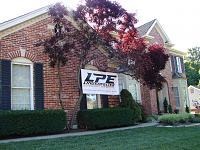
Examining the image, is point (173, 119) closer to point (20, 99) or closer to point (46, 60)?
point (46, 60)

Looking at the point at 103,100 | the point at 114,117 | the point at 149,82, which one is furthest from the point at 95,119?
the point at 149,82

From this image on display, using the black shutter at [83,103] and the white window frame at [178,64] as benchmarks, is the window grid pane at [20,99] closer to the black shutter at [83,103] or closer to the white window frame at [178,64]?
the black shutter at [83,103]

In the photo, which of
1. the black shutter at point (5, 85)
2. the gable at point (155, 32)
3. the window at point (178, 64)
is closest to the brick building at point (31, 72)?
the black shutter at point (5, 85)

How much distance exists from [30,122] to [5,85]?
200cm

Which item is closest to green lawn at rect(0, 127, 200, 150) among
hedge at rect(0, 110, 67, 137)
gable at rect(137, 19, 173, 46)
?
hedge at rect(0, 110, 67, 137)

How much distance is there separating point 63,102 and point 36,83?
5.44ft

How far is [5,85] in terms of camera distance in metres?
12.9

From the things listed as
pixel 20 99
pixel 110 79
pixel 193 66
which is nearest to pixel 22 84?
pixel 20 99

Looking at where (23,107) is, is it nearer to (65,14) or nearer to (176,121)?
(65,14)

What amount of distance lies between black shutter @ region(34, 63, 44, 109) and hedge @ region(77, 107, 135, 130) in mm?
1900

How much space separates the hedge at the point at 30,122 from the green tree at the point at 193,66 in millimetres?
57443

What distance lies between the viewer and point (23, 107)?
13477 millimetres

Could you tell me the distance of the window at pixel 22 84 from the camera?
524 inches

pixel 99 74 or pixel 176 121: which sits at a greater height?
pixel 99 74
